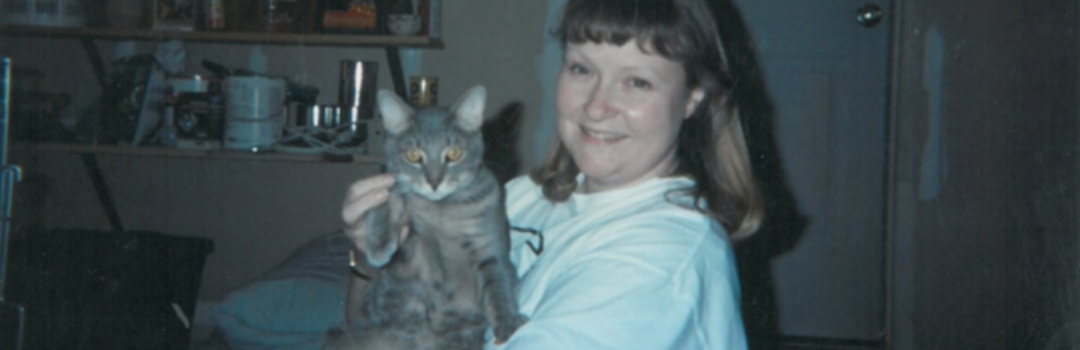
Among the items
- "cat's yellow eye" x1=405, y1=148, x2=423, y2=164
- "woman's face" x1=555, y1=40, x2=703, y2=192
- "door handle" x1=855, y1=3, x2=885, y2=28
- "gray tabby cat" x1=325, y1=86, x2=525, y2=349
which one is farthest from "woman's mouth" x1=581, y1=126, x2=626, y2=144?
"door handle" x1=855, y1=3, x2=885, y2=28

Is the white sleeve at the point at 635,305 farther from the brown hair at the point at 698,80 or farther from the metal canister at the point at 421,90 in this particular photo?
the metal canister at the point at 421,90

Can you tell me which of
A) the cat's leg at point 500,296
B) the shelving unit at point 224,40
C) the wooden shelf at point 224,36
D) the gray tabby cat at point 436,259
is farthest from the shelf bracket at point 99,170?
the cat's leg at point 500,296

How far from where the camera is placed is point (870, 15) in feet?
7.67

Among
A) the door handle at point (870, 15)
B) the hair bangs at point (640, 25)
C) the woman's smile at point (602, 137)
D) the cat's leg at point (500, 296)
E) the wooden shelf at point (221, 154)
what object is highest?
the door handle at point (870, 15)

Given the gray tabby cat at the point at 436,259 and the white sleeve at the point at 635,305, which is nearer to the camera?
the white sleeve at the point at 635,305

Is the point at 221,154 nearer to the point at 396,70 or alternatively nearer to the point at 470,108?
the point at 396,70

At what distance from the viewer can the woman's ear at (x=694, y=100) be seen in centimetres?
97

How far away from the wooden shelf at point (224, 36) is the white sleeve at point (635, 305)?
1495 mm

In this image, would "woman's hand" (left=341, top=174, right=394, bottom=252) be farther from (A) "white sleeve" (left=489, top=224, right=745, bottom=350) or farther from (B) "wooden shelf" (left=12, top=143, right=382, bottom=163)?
(B) "wooden shelf" (left=12, top=143, right=382, bottom=163)

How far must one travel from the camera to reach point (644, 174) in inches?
39.1

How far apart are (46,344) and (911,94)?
78.4 inches

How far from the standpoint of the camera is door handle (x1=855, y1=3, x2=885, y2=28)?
7.66ft

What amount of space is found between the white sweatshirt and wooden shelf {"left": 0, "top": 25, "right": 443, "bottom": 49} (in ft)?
4.50

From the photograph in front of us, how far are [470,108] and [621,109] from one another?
34cm
